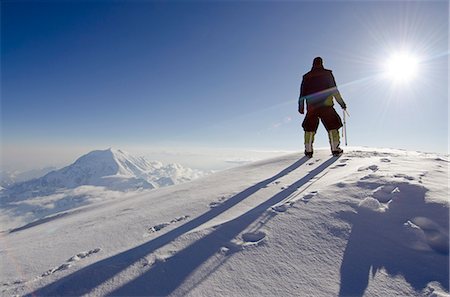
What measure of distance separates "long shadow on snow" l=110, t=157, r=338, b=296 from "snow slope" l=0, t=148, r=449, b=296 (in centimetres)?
1

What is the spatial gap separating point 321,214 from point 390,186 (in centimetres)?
133

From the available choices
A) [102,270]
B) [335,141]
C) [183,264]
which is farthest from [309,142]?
[102,270]

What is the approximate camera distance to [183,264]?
2.53m

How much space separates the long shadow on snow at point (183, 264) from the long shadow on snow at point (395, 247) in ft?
3.99

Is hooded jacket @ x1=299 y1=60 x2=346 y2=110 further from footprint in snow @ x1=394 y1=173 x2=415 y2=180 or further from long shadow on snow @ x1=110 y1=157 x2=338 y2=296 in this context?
long shadow on snow @ x1=110 y1=157 x2=338 y2=296

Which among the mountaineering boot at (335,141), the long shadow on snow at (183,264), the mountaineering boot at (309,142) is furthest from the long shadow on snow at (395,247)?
the mountaineering boot at (309,142)

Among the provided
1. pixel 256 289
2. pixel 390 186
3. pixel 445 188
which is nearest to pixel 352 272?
pixel 256 289

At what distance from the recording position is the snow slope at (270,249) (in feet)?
7.23

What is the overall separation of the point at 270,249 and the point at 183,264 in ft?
2.96

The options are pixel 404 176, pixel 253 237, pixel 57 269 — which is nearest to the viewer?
pixel 57 269

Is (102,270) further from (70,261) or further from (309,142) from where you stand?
(309,142)

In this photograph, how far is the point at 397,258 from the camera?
7.83ft

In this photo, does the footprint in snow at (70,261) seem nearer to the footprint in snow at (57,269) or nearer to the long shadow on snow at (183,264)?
the footprint in snow at (57,269)

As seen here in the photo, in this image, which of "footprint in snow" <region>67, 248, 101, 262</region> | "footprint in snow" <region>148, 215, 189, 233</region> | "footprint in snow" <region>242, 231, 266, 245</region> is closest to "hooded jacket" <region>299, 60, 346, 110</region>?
"footprint in snow" <region>148, 215, 189, 233</region>
